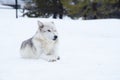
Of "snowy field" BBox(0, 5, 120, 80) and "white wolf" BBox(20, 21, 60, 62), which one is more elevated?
"white wolf" BBox(20, 21, 60, 62)

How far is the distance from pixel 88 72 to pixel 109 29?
6.10m

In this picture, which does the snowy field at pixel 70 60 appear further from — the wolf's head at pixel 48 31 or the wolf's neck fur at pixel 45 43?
the wolf's head at pixel 48 31

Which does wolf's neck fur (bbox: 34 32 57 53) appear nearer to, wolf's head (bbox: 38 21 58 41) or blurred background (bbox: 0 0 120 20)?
wolf's head (bbox: 38 21 58 41)

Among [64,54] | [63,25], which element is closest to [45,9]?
[63,25]

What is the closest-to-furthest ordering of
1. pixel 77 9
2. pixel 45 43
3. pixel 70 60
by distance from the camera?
1. pixel 45 43
2. pixel 70 60
3. pixel 77 9

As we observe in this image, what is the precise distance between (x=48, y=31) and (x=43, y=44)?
1.02 ft

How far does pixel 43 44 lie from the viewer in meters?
5.70

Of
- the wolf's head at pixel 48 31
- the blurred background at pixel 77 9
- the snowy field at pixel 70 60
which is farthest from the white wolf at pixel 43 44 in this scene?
the blurred background at pixel 77 9

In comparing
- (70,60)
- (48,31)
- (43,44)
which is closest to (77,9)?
(70,60)

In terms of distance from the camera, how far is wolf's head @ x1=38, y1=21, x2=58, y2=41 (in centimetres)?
546

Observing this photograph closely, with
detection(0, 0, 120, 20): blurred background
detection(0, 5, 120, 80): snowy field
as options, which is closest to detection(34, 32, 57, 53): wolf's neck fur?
detection(0, 5, 120, 80): snowy field

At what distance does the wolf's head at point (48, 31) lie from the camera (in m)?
5.46

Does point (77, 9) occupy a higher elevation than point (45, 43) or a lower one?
lower

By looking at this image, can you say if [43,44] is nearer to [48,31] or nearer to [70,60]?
[48,31]
